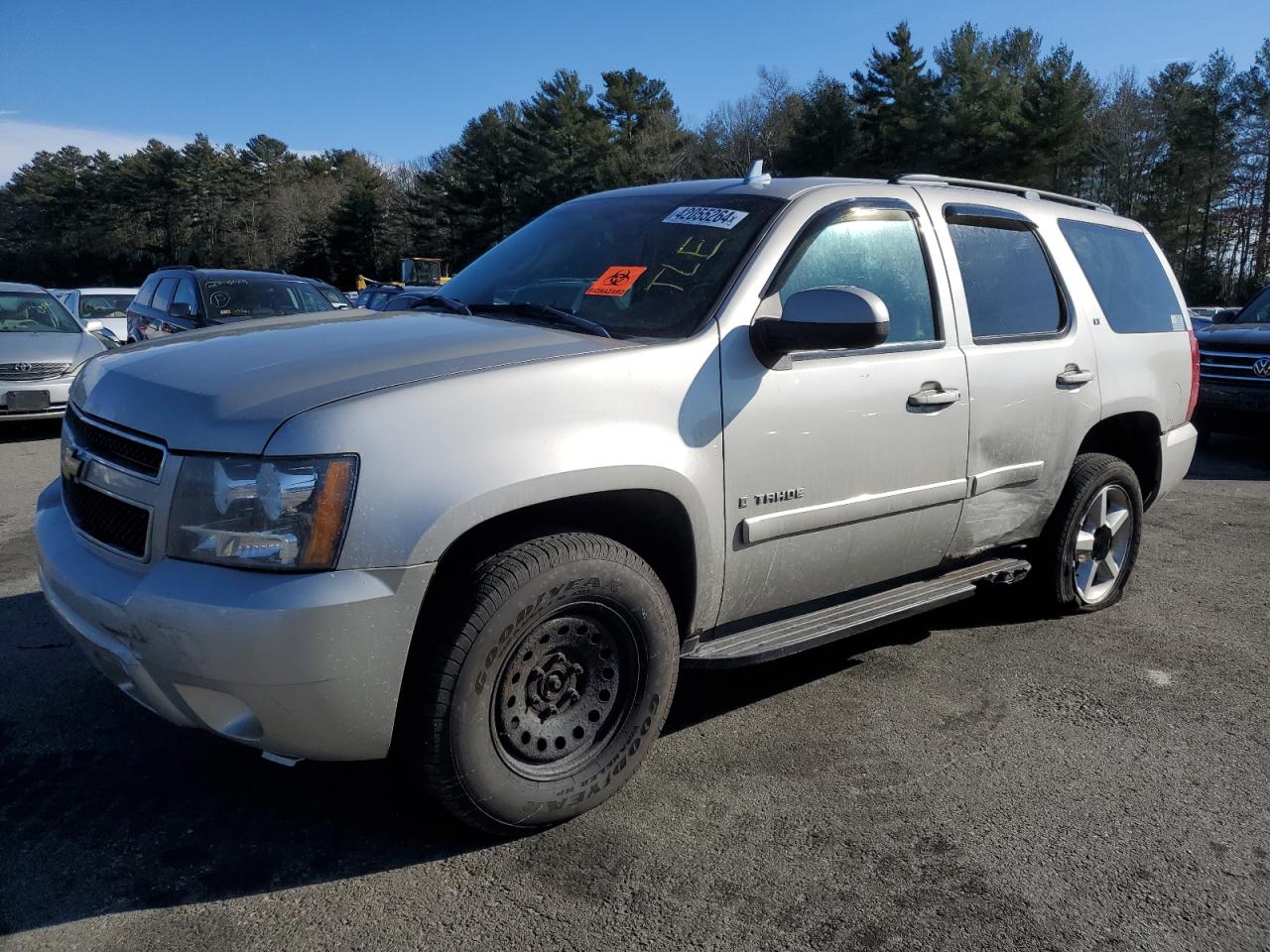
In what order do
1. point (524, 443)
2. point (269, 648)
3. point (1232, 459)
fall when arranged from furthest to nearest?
point (1232, 459) → point (524, 443) → point (269, 648)

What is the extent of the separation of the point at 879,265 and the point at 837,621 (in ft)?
4.25

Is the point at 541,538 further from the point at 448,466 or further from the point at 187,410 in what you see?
the point at 187,410

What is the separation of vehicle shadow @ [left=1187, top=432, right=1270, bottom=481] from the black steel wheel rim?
7.82 m

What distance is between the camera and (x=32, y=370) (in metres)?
9.63

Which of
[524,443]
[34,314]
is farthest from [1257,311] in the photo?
[34,314]

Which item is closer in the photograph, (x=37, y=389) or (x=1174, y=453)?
(x=1174, y=453)

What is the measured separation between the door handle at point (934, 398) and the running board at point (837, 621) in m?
0.73

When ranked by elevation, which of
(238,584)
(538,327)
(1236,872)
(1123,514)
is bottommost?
(1236,872)

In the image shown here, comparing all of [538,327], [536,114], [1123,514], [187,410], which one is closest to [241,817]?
[187,410]

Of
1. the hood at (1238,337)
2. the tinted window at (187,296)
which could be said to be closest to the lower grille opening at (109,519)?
the tinted window at (187,296)

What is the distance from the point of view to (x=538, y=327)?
3.14 metres

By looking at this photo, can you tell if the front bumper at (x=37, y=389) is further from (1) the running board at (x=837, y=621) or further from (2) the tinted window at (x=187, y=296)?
(1) the running board at (x=837, y=621)

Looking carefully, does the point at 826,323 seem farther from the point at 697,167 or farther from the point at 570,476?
the point at 697,167

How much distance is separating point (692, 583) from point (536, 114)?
181ft
